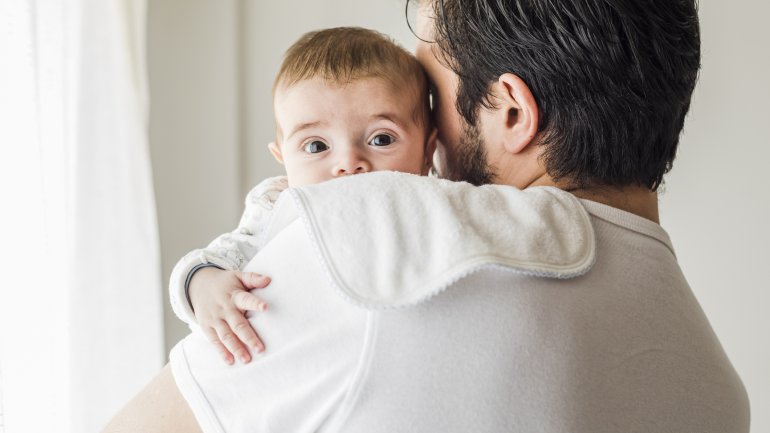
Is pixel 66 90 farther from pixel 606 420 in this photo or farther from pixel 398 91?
pixel 606 420

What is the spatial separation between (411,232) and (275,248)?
0.19 metres

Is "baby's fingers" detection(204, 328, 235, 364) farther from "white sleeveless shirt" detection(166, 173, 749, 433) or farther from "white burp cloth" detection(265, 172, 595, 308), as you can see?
"white burp cloth" detection(265, 172, 595, 308)

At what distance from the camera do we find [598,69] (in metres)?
0.95

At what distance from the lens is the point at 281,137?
1.33 metres

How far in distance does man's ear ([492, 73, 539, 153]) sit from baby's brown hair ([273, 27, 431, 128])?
9.0 inches

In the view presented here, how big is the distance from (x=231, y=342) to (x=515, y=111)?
0.52m

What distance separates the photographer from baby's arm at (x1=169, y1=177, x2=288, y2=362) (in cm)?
81

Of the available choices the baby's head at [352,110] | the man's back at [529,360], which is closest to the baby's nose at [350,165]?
the baby's head at [352,110]

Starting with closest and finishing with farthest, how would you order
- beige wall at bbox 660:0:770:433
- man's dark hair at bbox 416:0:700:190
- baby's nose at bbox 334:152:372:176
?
man's dark hair at bbox 416:0:700:190
baby's nose at bbox 334:152:372:176
beige wall at bbox 660:0:770:433

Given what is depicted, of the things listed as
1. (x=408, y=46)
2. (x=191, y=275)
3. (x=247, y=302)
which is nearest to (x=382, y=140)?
(x=191, y=275)

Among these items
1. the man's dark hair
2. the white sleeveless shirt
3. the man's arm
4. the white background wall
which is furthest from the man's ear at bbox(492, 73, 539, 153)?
the white background wall

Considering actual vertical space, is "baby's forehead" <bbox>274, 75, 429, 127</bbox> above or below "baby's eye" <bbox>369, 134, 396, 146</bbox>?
above

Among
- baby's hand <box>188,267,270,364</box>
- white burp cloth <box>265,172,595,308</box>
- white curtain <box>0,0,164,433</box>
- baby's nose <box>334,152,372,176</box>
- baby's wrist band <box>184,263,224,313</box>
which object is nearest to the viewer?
white burp cloth <box>265,172,595,308</box>

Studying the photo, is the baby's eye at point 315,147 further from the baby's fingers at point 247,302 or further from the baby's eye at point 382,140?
the baby's fingers at point 247,302
